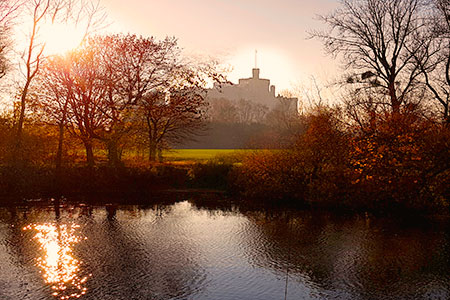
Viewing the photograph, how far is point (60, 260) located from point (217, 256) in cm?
443

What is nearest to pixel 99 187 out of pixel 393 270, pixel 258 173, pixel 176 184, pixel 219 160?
pixel 176 184

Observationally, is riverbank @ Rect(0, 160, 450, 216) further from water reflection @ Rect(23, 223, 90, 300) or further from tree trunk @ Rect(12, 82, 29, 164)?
water reflection @ Rect(23, 223, 90, 300)

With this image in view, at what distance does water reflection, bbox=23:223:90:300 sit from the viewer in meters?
10.7

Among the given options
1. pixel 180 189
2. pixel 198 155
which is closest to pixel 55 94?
pixel 180 189

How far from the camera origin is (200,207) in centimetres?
2312

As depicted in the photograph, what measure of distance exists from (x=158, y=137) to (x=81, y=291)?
2493 cm

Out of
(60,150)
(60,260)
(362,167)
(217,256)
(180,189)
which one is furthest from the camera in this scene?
(180,189)

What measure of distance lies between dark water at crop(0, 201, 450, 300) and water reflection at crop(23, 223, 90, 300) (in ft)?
0.10

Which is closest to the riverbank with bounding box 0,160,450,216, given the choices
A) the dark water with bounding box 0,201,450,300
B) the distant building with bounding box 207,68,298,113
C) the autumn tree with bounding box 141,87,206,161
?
the dark water with bounding box 0,201,450,300

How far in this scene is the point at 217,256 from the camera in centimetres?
1371

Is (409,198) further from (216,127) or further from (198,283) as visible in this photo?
(216,127)

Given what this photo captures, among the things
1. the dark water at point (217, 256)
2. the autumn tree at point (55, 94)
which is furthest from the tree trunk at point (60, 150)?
the dark water at point (217, 256)

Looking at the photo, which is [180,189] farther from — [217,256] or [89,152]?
[217,256]

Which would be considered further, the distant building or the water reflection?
the distant building
